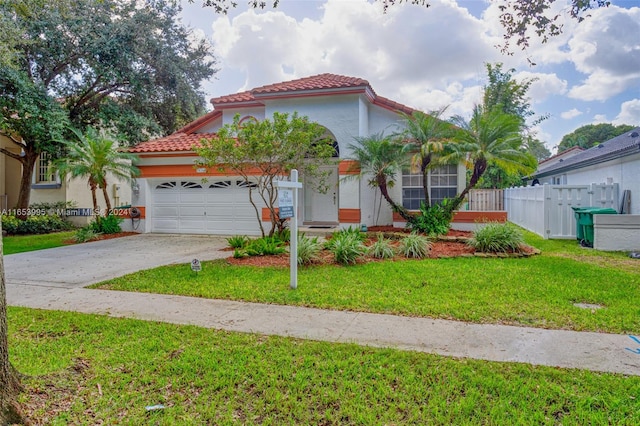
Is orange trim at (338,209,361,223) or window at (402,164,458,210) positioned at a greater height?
window at (402,164,458,210)

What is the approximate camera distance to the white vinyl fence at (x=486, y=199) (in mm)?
20814

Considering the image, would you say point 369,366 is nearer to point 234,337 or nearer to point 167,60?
point 234,337

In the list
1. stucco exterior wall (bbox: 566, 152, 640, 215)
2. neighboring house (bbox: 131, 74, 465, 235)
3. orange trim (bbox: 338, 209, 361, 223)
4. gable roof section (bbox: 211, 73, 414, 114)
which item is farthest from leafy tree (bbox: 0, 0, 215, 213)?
stucco exterior wall (bbox: 566, 152, 640, 215)

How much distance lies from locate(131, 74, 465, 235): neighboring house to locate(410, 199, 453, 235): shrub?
1982mm

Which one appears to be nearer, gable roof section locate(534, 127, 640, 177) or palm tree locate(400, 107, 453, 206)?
palm tree locate(400, 107, 453, 206)

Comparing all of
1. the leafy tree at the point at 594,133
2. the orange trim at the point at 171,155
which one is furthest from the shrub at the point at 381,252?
the leafy tree at the point at 594,133

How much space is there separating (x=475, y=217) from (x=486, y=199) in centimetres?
824

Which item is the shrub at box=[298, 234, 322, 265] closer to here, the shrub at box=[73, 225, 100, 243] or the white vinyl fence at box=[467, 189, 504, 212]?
the shrub at box=[73, 225, 100, 243]

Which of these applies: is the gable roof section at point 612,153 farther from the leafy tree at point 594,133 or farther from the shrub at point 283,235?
the leafy tree at point 594,133

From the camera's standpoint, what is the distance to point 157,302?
6.43m

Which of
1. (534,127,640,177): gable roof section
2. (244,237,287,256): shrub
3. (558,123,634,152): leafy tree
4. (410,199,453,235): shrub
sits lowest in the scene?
(244,237,287,256): shrub

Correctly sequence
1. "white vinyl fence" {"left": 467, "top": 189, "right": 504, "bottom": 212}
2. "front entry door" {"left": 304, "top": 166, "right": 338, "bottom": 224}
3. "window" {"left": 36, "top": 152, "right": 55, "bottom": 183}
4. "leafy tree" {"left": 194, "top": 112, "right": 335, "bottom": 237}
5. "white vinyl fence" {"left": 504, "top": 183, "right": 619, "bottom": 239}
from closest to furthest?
"leafy tree" {"left": 194, "top": 112, "right": 335, "bottom": 237}, "white vinyl fence" {"left": 504, "top": 183, "right": 619, "bottom": 239}, "front entry door" {"left": 304, "top": 166, "right": 338, "bottom": 224}, "window" {"left": 36, "top": 152, "right": 55, "bottom": 183}, "white vinyl fence" {"left": 467, "top": 189, "right": 504, "bottom": 212}

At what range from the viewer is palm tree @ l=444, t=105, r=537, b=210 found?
472 inches

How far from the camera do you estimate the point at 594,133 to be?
176ft
